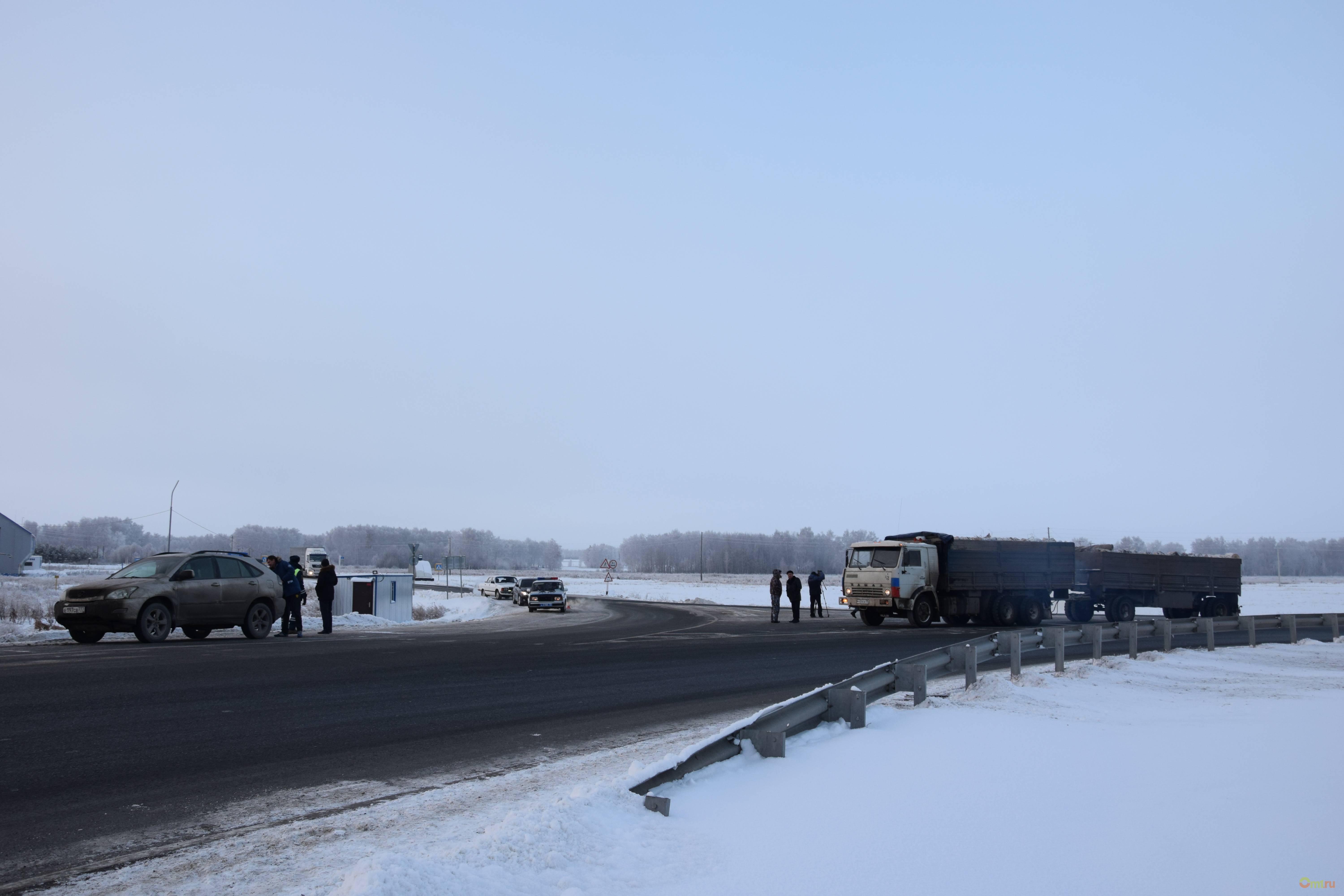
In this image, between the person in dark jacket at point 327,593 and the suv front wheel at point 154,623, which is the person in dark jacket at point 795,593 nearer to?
the person in dark jacket at point 327,593

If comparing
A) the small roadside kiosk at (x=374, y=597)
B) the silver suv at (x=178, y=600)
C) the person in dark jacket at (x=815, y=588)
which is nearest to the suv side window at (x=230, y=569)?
the silver suv at (x=178, y=600)

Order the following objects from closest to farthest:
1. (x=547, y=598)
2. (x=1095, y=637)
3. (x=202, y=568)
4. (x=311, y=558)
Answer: (x=1095, y=637), (x=202, y=568), (x=547, y=598), (x=311, y=558)

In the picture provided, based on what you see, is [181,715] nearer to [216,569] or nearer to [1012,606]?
[216,569]

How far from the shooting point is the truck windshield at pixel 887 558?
28.0 metres

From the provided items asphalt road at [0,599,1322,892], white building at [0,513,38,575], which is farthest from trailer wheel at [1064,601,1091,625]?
white building at [0,513,38,575]

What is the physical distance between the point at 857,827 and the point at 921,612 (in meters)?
23.5

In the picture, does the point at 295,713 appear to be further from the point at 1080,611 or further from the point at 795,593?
the point at 1080,611

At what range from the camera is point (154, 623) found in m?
17.6

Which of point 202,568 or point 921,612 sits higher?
point 202,568

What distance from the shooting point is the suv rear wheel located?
19306 millimetres

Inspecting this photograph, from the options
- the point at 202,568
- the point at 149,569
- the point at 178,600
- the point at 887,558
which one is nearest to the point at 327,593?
the point at 202,568

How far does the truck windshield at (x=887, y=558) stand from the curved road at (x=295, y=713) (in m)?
7.36

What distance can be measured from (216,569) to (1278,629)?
1110 inches

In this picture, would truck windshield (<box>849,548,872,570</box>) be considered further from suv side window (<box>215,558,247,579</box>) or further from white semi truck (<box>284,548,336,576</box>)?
white semi truck (<box>284,548,336,576</box>)
